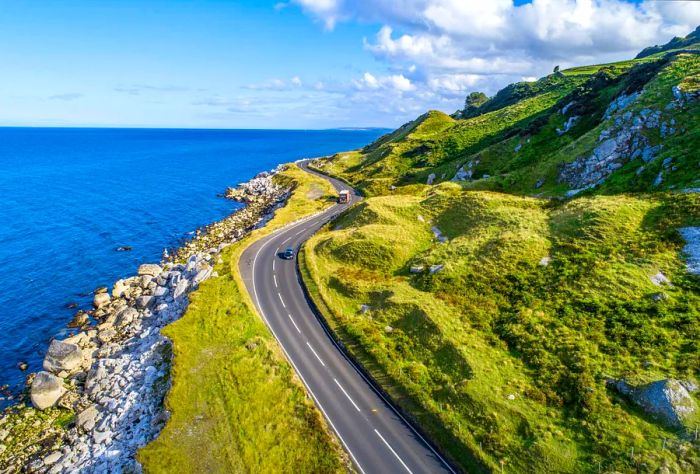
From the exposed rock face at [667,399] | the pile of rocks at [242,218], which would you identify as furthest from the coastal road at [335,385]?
the pile of rocks at [242,218]

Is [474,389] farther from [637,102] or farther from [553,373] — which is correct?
[637,102]

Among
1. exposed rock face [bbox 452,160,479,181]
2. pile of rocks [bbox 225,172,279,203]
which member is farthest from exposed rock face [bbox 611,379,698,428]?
pile of rocks [bbox 225,172,279,203]

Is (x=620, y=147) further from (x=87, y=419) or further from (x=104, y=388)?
(x=87, y=419)

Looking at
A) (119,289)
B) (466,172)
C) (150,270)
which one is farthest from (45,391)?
(466,172)

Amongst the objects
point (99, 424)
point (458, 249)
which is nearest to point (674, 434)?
point (458, 249)

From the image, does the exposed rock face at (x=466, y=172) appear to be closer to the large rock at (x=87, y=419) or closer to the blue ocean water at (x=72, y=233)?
the blue ocean water at (x=72, y=233)

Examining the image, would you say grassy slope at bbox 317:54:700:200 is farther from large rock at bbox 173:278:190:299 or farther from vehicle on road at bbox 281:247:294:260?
large rock at bbox 173:278:190:299
